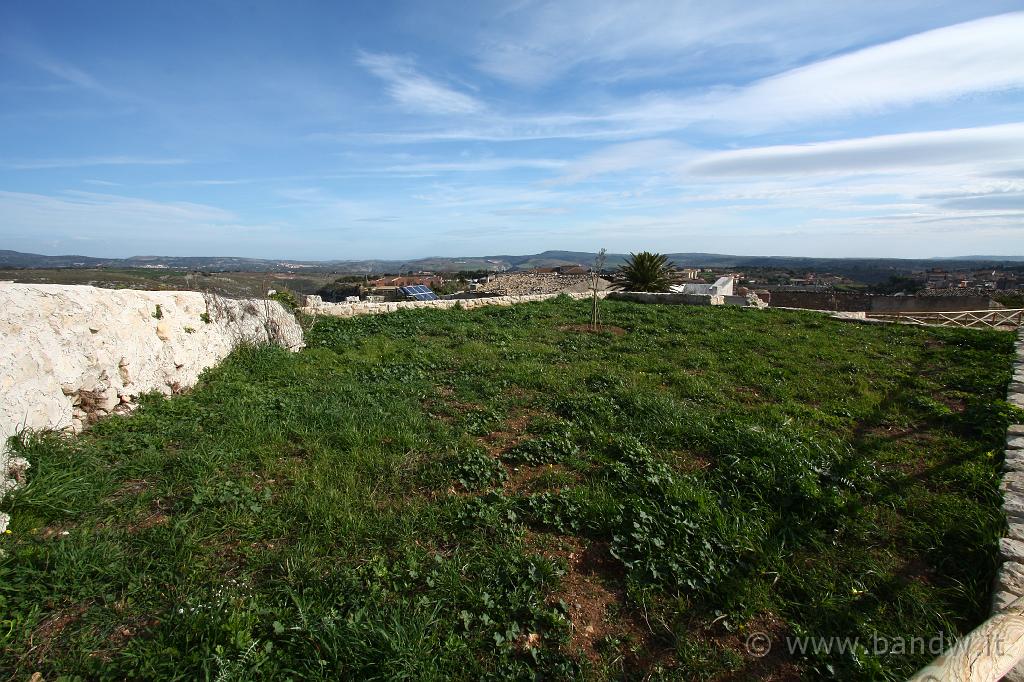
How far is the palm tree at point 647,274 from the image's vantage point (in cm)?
1847

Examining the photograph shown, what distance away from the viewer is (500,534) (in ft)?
10.1

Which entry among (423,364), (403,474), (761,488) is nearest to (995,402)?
(761,488)

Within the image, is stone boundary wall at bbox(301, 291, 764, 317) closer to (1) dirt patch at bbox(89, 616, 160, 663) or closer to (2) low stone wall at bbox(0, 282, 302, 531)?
(2) low stone wall at bbox(0, 282, 302, 531)

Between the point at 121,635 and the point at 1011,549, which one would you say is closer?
the point at 121,635

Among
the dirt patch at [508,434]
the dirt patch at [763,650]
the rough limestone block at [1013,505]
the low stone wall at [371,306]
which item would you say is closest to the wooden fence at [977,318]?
the low stone wall at [371,306]

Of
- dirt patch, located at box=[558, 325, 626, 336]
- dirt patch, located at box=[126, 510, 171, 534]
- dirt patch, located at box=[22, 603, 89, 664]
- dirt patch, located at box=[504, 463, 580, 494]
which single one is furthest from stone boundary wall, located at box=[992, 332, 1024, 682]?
dirt patch, located at box=[558, 325, 626, 336]

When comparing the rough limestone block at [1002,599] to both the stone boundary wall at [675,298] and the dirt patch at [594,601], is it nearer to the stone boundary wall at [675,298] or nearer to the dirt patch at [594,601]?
the dirt patch at [594,601]

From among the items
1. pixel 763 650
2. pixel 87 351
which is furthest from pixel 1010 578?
pixel 87 351

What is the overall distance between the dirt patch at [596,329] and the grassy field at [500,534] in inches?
166

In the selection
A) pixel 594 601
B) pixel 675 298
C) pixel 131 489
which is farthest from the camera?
pixel 675 298

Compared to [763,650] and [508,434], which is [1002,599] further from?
[508,434]

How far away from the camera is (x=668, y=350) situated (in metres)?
8.23

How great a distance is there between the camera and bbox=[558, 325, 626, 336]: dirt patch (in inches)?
390

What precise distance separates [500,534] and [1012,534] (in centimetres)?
318
